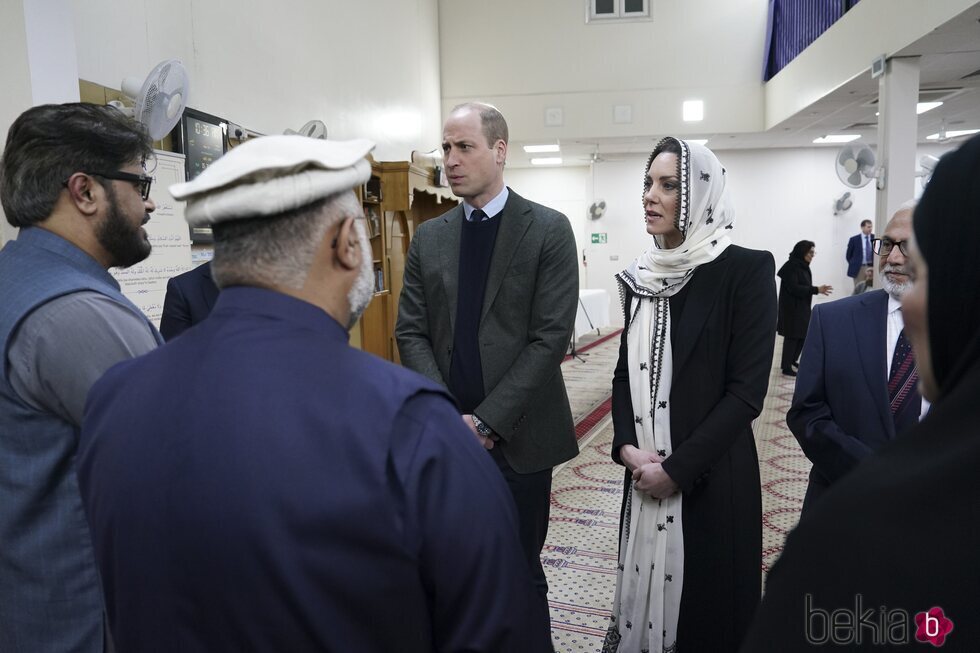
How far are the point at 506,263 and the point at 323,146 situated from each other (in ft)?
4.13

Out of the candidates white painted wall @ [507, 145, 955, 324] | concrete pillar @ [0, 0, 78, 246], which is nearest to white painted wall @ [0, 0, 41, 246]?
concrete pillar @ [0, 0, 78, 246]

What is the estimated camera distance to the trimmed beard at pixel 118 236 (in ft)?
4.61

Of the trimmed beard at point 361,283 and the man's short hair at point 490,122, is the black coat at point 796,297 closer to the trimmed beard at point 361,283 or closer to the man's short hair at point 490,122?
the man's short hair at point 490,122

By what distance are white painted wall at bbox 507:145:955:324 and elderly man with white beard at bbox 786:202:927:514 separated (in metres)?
12.0

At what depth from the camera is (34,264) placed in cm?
129

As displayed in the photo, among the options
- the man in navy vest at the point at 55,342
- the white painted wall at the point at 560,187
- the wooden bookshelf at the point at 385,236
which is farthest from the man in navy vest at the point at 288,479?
the white painted wall at the point at 560,187

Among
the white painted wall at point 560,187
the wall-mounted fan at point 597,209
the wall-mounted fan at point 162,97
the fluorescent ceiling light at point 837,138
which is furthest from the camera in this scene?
the white painted wall at point 560,187

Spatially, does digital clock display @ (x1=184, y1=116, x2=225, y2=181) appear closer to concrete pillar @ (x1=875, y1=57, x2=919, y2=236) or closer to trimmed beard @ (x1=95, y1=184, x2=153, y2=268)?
trimmed beard @ (x1=95, y1=184, x2=153, y2=268)

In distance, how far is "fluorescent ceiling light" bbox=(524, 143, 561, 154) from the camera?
1246cm

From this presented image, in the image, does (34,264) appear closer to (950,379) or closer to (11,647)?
(11,647)

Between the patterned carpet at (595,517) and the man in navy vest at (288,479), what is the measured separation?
5.31ft

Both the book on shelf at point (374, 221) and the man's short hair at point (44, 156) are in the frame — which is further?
the book on shelf at point (374, 221)

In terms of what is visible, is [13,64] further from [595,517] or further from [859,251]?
[859,251]

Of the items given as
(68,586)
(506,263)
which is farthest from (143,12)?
(68,586)
